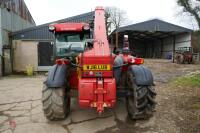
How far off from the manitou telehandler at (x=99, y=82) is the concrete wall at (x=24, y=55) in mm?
14104

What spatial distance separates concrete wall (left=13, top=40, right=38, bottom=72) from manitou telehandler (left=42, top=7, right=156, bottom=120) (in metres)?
14.1

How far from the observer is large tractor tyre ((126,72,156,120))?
6.34 meters

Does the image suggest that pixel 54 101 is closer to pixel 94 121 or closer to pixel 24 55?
pixel 94 121

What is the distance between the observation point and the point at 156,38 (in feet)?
153

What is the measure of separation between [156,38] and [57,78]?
4128cm

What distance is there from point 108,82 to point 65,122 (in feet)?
4.85

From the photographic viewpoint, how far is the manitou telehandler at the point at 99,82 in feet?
19.6

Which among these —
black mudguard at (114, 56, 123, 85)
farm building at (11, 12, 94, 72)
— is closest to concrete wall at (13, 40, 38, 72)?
farm building at (11, 12, 94, 72)

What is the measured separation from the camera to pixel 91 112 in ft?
24.4

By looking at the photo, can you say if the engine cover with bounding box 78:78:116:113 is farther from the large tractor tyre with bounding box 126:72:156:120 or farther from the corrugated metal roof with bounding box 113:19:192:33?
the corrugated metal roof with bounding box 113:19:192:33

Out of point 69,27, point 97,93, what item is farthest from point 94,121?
point 69,27

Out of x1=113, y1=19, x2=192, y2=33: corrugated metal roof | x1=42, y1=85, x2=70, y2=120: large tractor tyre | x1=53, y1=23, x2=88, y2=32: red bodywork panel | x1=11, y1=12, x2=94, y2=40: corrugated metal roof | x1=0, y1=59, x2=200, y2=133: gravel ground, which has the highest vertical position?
x1=113, y1=19, x2=192, y2=33: corrugated metal roof

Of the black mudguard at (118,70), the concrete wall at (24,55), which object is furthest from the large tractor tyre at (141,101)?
the concrete wall at (24,55)

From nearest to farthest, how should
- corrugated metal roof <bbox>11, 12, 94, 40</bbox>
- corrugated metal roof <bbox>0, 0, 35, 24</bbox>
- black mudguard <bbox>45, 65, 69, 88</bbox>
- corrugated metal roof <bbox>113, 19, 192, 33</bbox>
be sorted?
black mudguard <bbox>45, 65, 69, 88</bbox> < corrugated metal roof <bbox>0, 0, 35, 24</bbox> < corrugated metal roof <bbox>11, 12, 94, 40</bbox> < corrugated metal roof <bbox>113, 19, 192, 33</bbox>
